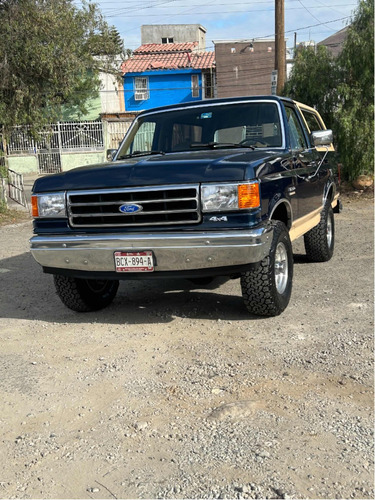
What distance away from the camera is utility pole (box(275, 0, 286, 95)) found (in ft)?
57.1

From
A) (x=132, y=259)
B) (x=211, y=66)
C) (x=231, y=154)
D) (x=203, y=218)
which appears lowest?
(x=132, y=259)

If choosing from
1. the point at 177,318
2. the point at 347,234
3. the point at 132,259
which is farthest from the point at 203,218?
Result: the point at 347,234

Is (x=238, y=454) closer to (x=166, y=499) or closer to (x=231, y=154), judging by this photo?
(x=166, y=499)

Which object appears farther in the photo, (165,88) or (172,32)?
(172,32)

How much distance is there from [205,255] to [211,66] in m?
40.0

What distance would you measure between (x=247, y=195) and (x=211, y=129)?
1.75 m

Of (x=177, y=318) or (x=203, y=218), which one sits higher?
(x=203, y=218)

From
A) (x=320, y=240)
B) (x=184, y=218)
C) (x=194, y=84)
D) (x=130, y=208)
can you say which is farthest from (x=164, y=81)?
(x=184, y=218)

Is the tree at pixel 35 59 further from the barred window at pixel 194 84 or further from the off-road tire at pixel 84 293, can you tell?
the barred window at pixel 194 84

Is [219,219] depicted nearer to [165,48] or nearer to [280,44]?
[280,44]

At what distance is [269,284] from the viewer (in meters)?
4.55

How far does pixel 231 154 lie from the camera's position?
4.79m

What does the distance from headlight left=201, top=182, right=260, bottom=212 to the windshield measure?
1.21 meters

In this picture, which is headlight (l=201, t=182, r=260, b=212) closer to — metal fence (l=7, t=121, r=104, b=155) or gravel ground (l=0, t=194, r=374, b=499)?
gravel ground (l=0, t=194, r=374, b=499)
